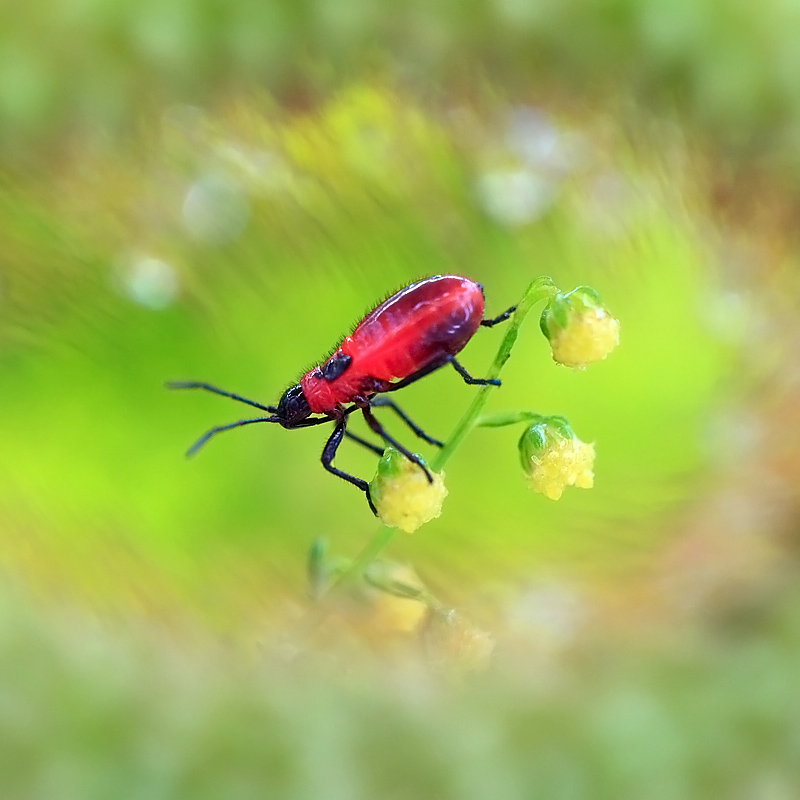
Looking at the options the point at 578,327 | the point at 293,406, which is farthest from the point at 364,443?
the point at 578,327

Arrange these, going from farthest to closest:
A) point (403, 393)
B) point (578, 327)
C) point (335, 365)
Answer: point (403, 393) < point (335, 365) < point (578, 327)

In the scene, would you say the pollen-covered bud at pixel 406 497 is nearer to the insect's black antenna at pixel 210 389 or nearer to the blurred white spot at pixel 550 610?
the insect's black antenna at pixel 210 389

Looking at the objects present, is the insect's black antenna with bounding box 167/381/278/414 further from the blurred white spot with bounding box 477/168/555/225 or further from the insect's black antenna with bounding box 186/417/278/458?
the blurred white spot with bounding box 477/168/555/225

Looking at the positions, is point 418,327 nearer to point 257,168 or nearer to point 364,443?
point 364,443

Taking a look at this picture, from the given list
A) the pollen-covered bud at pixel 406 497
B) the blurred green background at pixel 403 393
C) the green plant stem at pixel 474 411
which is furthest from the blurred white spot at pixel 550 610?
the pollen-covered bud at pixel 406 497

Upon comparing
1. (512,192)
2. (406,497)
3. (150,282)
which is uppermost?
(512,192)

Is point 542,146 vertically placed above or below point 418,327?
above

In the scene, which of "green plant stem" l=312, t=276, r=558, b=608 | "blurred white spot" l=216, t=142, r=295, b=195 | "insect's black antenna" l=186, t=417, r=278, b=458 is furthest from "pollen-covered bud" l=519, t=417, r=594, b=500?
"blurred white spot" l=216, t=142, r=295, b=195

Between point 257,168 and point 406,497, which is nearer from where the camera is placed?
point 406,497
